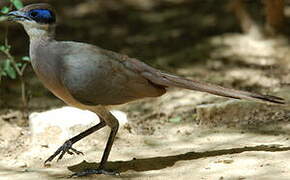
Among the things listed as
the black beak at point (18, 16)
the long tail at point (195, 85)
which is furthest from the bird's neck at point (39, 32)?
the long tail at point (195, 85)

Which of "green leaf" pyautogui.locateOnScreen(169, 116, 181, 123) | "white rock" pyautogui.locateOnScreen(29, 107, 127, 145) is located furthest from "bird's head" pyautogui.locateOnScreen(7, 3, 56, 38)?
"green leaf" pyautogui.locateOnScreen(169, 116, 181, 123)

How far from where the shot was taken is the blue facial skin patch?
543 cm

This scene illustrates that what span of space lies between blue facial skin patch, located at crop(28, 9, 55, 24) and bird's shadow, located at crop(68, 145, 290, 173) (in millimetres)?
1533

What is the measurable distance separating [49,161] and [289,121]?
2.83m

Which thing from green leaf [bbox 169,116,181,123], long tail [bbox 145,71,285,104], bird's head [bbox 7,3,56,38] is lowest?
green leaf [bbox 169,116,181,123]

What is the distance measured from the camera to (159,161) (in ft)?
18.5

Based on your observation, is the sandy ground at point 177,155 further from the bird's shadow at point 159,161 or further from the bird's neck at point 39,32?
the bird's neck at point 39,32

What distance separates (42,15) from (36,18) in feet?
0.22

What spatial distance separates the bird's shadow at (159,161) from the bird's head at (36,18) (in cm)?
143

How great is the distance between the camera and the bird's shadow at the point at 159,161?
5.50 meters

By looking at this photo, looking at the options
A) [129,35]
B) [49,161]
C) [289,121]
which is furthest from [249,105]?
[129,35]

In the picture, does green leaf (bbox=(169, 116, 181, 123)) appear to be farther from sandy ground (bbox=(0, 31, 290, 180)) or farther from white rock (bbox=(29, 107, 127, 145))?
white rock (bbox=(29, 107, 127, 145))

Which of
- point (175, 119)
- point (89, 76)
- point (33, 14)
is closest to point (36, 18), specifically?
point (33, 14)

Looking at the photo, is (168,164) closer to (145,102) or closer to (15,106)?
(145,102)
